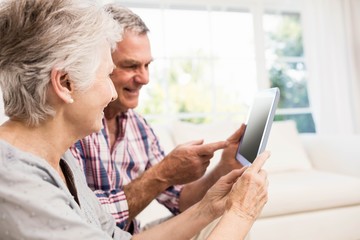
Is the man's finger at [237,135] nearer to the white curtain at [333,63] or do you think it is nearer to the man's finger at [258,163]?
the man's finger at [258,163]

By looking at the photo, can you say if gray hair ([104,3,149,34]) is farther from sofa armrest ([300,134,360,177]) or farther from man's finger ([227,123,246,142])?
sofa armrest ([300,134,360,177])

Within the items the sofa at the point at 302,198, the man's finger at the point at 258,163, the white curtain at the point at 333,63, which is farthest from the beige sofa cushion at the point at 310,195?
the white curtain at the point at 333,63

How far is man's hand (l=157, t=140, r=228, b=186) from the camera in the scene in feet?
4.10

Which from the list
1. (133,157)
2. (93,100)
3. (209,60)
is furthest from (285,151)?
(93,100)

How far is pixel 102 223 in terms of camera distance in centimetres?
105

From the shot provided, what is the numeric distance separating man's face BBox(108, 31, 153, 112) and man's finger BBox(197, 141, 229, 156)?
32cm

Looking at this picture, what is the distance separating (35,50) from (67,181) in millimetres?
356

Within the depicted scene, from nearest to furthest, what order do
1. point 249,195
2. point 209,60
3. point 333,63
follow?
1. point 249,195
2. point 209,60
3. point 333,63

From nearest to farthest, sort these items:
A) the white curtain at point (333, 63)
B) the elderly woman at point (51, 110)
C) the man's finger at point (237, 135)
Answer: the elderly woman at point (51, 110) → the man's finger at point (237, 135) → the white curtain at point (333, 63)

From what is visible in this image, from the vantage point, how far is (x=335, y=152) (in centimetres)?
262

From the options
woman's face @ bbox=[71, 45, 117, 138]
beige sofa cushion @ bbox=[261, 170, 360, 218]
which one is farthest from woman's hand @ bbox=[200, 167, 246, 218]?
beige sofa cushion @ bbox=[261, 170, 360, 218]

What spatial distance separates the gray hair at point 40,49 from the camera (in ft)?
2.43

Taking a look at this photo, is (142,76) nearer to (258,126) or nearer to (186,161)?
(186,161)

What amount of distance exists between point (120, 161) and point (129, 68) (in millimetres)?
328
